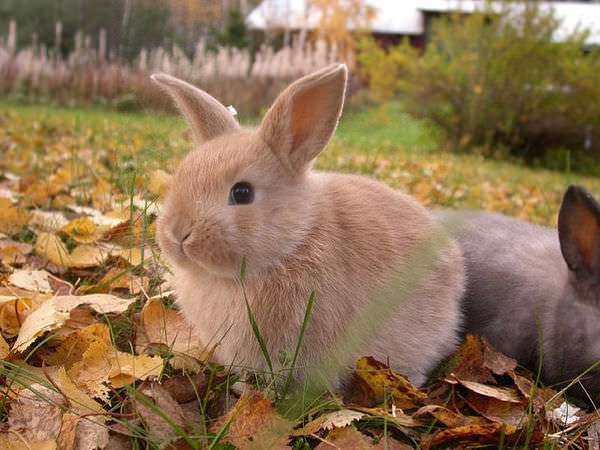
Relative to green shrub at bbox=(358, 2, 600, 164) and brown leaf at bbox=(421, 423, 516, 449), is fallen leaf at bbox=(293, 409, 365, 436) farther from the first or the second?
green shrub at bbox=(358, 2, 600, 164)

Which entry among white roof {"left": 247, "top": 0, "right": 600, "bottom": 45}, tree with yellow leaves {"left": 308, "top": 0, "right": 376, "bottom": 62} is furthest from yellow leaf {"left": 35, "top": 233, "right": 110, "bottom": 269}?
tree with yellow leaves {"left": 308, "top": 0, "right": 376, "bottom": 62}

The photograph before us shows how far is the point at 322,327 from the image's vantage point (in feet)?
5.92

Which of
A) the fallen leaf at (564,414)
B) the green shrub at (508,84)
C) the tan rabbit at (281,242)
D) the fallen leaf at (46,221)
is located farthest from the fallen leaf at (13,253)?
the green shrub at (508,84)

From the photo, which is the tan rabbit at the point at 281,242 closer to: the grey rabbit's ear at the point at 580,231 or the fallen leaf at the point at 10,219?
the grey rabbit's ear at the point at 580,231

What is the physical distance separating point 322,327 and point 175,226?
0.48 m

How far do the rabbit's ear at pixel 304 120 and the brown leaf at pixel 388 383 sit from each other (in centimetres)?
57

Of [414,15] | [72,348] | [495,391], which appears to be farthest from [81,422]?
[414,15]

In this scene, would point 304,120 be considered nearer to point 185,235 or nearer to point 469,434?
point 185,235

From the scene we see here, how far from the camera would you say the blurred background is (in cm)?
314

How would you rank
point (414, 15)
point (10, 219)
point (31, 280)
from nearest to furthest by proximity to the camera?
point (31, 280) < point (10, 219) < point (414, 15)

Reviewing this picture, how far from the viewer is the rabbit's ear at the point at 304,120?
5.72ft

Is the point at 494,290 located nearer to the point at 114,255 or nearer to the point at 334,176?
the point at 334,176

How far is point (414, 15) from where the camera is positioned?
66.2 feet

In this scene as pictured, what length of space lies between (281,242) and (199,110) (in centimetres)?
48
